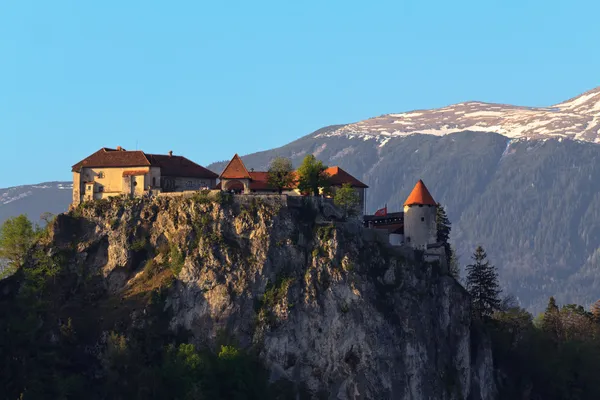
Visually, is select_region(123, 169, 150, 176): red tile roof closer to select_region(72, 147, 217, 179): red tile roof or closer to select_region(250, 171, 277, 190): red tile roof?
select_region(72, 147, 217, 179): red tile roof

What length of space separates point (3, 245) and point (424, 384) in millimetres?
54643

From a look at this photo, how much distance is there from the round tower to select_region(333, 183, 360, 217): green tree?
6721 mm

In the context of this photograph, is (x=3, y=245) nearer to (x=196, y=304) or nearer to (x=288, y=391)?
(x=196, y=304)

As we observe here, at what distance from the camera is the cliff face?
14162cm

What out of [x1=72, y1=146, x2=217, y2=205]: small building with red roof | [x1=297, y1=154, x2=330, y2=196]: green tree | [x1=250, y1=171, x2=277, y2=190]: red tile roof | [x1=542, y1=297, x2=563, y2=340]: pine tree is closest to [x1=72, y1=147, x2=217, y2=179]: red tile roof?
→ [x1=72, y1=146, x2=217, y2=205]: small building with red roof

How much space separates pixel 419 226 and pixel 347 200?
9845 mm

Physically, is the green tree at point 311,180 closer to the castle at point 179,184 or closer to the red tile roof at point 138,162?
the castle at point 179,184

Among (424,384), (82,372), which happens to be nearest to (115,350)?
(82,372)

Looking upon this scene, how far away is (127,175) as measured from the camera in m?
154

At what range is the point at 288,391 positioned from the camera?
456 ft

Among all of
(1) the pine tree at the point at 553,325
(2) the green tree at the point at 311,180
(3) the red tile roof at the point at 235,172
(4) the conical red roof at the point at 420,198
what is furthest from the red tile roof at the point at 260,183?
(1) the pine tree at the point at 553,325

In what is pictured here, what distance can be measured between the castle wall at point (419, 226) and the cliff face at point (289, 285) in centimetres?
394

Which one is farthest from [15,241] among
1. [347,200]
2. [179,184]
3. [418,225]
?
[418,225]

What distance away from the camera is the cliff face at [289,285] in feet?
465
